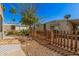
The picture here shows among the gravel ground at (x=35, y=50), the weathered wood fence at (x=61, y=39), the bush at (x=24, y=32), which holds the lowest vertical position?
the gravel ground at (x=35, y=50)

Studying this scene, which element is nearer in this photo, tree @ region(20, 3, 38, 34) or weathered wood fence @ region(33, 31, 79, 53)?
weathered wood fence @ region(33, 31, 79, 53)

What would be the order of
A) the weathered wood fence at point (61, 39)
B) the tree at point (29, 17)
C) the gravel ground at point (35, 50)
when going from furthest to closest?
the tree at point (29, 17)
the gravel ground at point (35, 50)
the weathered wood fence at point (61, 39)

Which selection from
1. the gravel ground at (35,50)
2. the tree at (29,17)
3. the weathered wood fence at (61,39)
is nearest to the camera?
the weathered wood fence at (61,39)

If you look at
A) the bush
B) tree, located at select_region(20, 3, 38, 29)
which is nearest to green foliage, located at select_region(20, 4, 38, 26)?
tree, located at select_region(20, 3, 38, 29)

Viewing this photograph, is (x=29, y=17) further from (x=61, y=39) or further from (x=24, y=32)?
(x=61, y=39)

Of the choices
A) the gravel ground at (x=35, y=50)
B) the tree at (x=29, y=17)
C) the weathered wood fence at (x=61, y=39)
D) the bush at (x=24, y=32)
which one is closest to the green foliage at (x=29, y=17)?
the tree at (x=29, y=17)

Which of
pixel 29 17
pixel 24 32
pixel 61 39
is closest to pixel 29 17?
pixel 29 17

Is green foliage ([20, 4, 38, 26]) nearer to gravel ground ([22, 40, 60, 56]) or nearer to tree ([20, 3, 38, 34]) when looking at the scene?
tree ([20, 3, 38, 34])

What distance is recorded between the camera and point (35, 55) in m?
4.48

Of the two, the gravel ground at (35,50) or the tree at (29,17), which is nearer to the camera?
the gravel ground at (35,50)

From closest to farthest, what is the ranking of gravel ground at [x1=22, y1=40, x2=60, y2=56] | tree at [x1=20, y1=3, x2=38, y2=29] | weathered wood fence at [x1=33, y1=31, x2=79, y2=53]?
weathered wood fence at [x1=33, y1=31, x2=79, y2=53], gravel ground at [x1=22, y1=40, x2=60, y2=56], tree at [x1=20, y1=3, x2=38, y2=29]

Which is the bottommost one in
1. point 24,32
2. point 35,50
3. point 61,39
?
point 35,50

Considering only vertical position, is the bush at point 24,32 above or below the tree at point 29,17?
below

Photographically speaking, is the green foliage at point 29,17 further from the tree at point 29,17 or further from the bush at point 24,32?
the bush at point 24,32
